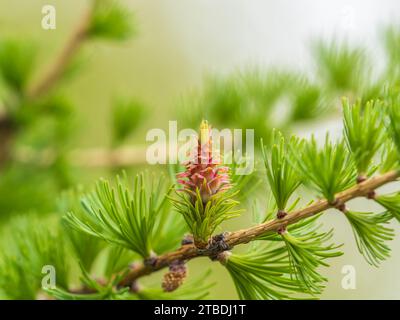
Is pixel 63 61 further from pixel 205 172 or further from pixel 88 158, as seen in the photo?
pixel 205 172

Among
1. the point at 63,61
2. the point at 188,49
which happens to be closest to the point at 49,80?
the point at 63,61

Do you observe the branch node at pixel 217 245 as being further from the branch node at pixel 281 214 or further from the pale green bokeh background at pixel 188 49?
the pale green bokeh background at pixel 188 49

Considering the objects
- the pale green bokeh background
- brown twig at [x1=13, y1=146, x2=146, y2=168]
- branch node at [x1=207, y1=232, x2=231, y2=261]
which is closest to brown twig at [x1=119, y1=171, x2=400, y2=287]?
branch node at [x1=207, y1=232, x2=231, y2=261]

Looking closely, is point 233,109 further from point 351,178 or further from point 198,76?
point 198,76

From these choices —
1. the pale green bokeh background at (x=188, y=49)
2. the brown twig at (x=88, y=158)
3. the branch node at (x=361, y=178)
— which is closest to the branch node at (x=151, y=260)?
the branch node at (x=361, y=178)
